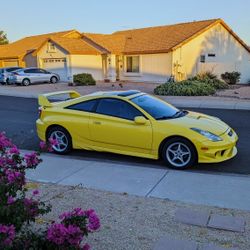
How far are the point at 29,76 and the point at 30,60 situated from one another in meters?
10.1

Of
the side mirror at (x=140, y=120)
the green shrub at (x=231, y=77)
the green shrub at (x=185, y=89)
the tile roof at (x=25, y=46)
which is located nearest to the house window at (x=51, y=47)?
the tile roof at (x=25, y=46)

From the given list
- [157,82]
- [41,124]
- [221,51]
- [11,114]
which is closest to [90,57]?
[157,82]

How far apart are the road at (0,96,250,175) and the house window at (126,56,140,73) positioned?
15764 mm

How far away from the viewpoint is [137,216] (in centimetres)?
468

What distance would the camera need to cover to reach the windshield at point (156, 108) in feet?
24.4

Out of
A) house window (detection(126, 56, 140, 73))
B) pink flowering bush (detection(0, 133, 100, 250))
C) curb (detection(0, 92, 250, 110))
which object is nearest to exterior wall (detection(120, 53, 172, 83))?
house window (detection(126, 56, 140, 73))

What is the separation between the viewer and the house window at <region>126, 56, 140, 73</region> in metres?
32.6

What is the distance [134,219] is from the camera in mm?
4582

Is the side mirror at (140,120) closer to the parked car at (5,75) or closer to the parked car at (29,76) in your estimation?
the parked car at (29,76)

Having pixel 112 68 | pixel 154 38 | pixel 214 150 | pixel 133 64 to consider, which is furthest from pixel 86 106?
pixel 154 38

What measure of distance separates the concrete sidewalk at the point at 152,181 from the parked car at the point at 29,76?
1001 inches

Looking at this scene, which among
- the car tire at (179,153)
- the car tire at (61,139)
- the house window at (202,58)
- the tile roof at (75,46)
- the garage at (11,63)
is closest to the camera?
the car tire at (179,153)

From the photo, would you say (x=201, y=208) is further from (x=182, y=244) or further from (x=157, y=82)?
(x=157, y=82)

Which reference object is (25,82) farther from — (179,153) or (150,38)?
(179,153)
